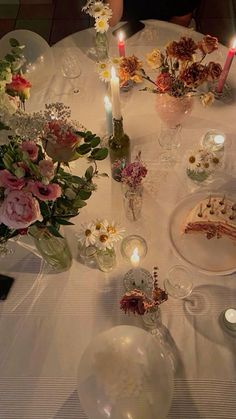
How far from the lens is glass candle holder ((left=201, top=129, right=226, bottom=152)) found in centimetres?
132

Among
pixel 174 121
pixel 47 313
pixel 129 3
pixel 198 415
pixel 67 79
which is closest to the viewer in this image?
pixel 198 415

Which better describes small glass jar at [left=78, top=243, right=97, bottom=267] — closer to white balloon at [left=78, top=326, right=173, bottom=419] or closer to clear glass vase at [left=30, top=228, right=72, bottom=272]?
clear glass vase at [left=30, top=228, right=72, bottom=272]

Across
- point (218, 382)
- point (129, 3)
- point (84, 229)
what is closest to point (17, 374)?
Answer: point (84, 229)

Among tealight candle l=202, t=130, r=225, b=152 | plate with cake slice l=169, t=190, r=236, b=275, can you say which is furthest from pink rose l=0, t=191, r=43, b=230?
tealight candle l=202, t=130, r=225, b=152

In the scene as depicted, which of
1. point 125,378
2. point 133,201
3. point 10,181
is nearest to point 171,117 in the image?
point 133,201

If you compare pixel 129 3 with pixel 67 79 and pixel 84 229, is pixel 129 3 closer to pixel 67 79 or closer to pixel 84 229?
pixel 67 79

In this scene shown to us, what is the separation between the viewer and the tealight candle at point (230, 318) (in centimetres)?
104

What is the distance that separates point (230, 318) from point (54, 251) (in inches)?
20.4

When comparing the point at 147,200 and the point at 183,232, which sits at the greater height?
the point at 147,200

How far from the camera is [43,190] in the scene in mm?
755

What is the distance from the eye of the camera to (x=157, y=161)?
4.46ft

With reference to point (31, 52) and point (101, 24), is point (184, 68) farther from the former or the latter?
point (31, 52)

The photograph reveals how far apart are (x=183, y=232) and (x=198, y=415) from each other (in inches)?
19.7

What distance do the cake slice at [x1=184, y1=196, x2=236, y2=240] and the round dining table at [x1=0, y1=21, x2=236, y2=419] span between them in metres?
0.08
